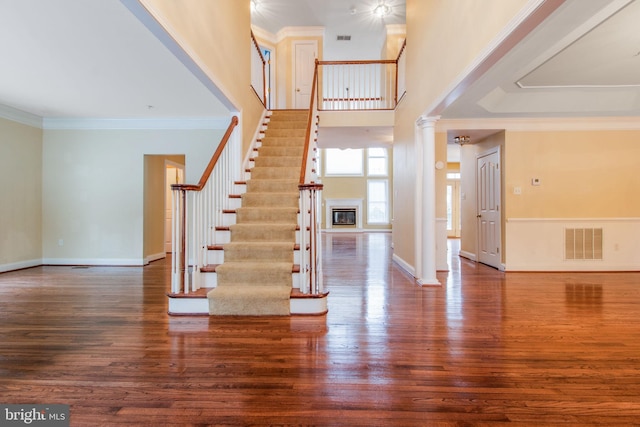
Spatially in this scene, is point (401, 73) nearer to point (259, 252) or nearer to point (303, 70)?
point (303, 70)

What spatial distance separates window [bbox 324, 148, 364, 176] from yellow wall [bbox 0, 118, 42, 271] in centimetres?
925

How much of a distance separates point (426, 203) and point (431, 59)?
5.76 ft

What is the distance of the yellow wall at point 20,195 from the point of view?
491 centimetres

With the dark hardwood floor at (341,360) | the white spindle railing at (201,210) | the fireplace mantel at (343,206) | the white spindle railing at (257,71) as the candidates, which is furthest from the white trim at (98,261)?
the fireplace mantel at (343,206)

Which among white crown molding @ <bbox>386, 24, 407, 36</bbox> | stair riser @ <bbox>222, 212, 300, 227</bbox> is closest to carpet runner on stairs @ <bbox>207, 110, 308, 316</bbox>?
stair riser @ <bbox>222, 212, 300, 227</bbox>

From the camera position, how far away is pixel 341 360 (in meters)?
2.05

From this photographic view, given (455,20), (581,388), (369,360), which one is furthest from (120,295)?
(455,20)

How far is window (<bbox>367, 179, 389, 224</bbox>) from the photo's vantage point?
12.9 metres

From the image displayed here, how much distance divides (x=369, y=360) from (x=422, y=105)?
329 centimetres

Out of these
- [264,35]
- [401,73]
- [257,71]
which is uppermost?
[264,35]

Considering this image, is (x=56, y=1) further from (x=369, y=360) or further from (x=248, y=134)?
(x=369, y=360)

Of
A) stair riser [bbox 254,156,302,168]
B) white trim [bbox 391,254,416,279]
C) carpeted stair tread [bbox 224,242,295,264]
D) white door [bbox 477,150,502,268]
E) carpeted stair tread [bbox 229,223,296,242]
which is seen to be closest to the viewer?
carpeted stair tread [bbox 224,242,295,264]

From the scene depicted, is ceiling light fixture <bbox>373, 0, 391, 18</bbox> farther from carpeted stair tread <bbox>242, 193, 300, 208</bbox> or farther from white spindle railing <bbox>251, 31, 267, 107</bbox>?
carpeted stair tread <bbox>242, 193, 300, 208</bbox>

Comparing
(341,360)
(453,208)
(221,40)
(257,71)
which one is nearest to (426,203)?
(341,360)
